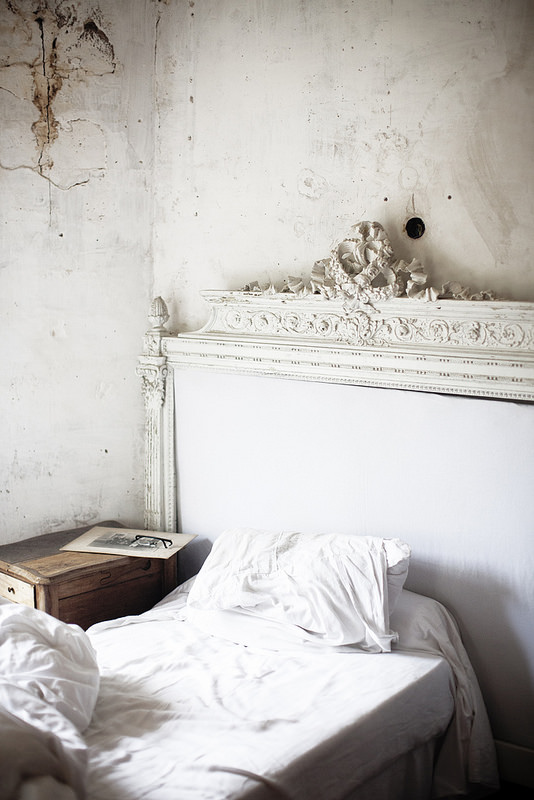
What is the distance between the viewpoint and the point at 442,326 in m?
2.29

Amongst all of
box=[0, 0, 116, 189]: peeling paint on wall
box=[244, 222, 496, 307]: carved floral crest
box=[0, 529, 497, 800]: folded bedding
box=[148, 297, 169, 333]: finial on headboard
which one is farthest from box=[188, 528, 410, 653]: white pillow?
box=[0, 0, 116, 189]: peeling paint on wall

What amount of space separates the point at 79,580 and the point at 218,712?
935 millimetres

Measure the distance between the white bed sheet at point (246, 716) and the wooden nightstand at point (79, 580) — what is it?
270 mm

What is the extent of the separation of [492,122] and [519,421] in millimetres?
918

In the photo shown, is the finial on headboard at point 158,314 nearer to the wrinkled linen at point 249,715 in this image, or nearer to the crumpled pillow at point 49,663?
the wrinkled linen at point 249,715

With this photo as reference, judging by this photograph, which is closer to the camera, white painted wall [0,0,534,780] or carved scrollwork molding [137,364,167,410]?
white painted wall [0,0,534,780]

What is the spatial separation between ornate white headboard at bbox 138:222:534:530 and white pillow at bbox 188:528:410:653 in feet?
1.86

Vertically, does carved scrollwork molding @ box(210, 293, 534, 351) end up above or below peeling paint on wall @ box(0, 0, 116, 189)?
below

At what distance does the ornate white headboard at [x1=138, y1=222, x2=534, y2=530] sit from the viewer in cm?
219

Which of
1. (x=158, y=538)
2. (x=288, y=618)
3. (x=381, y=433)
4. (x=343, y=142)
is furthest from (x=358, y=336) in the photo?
(x=158, y=538)

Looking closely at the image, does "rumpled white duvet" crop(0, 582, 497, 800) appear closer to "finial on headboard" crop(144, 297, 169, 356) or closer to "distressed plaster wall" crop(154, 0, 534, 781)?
"distressed plaster wall" crop(154, 0, 534, 781)

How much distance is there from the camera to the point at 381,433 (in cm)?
243

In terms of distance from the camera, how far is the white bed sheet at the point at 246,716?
156cm

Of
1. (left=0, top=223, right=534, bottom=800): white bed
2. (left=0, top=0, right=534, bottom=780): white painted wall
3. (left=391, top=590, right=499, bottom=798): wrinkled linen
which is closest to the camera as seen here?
(left=0, top=223, right=534, bottom=800): white bed
